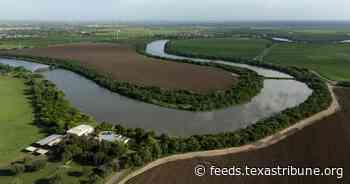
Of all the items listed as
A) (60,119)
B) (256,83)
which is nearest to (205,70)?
(256,83)

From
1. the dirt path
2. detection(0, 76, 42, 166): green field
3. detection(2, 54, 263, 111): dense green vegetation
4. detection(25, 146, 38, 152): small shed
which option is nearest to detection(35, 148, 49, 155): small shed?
detection(25, 146, 38, 152): small shed

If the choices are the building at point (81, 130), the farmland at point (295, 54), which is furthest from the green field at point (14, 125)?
the farmland at point (295, 54)

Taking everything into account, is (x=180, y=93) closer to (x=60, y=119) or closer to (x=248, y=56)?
(x=60, y=119)

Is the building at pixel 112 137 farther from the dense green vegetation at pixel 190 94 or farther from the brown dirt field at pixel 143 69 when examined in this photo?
the brown dirt field at pixel 143 69

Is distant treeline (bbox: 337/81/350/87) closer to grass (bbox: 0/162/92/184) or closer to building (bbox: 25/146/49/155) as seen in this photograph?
grass (bbox: 0/162/92/184)

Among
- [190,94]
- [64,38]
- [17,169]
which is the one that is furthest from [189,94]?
[64,38]

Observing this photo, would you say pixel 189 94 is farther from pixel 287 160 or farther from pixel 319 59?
pixel 319 59
